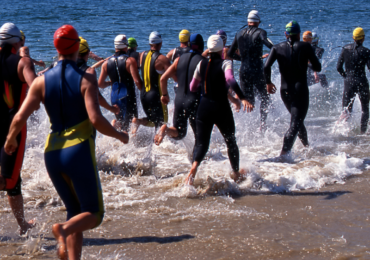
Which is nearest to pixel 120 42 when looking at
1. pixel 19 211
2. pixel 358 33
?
pixel 19 211

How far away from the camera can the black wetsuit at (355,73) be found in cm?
830

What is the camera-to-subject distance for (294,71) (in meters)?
6.81

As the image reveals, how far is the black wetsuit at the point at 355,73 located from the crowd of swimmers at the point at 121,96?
0.7 inches

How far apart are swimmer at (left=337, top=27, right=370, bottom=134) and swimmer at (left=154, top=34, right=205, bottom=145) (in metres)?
3.70

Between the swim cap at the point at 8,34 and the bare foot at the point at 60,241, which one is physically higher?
the swim cap at the point at 8,34

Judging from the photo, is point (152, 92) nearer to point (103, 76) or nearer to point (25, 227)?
point (103, 76)

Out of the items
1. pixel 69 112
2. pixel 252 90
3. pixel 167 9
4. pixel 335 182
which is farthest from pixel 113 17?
pixel 69 112

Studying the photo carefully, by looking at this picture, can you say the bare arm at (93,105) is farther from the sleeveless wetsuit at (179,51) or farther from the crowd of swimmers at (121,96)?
the sleeveless wetsuit at (179,51)

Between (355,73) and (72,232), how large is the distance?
6.85 m

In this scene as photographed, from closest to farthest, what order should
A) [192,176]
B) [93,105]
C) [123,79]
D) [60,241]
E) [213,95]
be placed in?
[60,241]
[93,105]
[213,95]
[192,176]
[123,79]

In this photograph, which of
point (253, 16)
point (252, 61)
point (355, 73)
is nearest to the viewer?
point (253, 16)

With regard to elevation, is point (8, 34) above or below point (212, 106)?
above

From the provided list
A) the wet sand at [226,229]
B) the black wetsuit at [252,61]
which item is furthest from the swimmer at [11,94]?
the black wetsuit at [252,61]

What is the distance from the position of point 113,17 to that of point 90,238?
27.0 m
